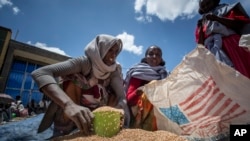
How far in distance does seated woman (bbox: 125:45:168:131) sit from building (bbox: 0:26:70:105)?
37.2ft

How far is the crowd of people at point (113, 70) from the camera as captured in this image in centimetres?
199

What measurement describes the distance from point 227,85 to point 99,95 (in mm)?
1203

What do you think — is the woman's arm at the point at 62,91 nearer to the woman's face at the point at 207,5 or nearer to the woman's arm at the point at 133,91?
the woman's arm at the point at 133,91

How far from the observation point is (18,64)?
1323 centimetres

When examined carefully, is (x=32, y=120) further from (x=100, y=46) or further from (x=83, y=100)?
(x=100, y=46)

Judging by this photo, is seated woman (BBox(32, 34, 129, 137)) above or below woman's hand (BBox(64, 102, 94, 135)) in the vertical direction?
above

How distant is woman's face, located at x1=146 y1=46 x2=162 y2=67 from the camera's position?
305cm

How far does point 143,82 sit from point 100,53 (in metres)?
0.81

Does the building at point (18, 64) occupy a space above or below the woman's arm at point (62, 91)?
above

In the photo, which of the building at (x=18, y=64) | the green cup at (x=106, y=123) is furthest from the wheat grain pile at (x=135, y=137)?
the building at (x=18, y=64)

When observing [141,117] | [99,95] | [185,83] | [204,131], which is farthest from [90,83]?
[204,131]

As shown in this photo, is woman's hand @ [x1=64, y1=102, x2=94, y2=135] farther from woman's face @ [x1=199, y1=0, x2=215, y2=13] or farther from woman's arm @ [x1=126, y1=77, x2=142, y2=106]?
woman's face @ [x1=199, y1=0, x2=215, y2=13]

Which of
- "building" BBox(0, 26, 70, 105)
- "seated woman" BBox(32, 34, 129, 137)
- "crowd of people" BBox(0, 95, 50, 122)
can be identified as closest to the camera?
"seated woman" BBox(32, 34, 129, 137)

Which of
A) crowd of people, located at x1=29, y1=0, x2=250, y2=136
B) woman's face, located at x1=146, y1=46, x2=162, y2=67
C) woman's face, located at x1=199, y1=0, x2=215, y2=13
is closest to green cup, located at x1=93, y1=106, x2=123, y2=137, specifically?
crowd of people, located at x1=29, y1=0, x2=250, y2=136
